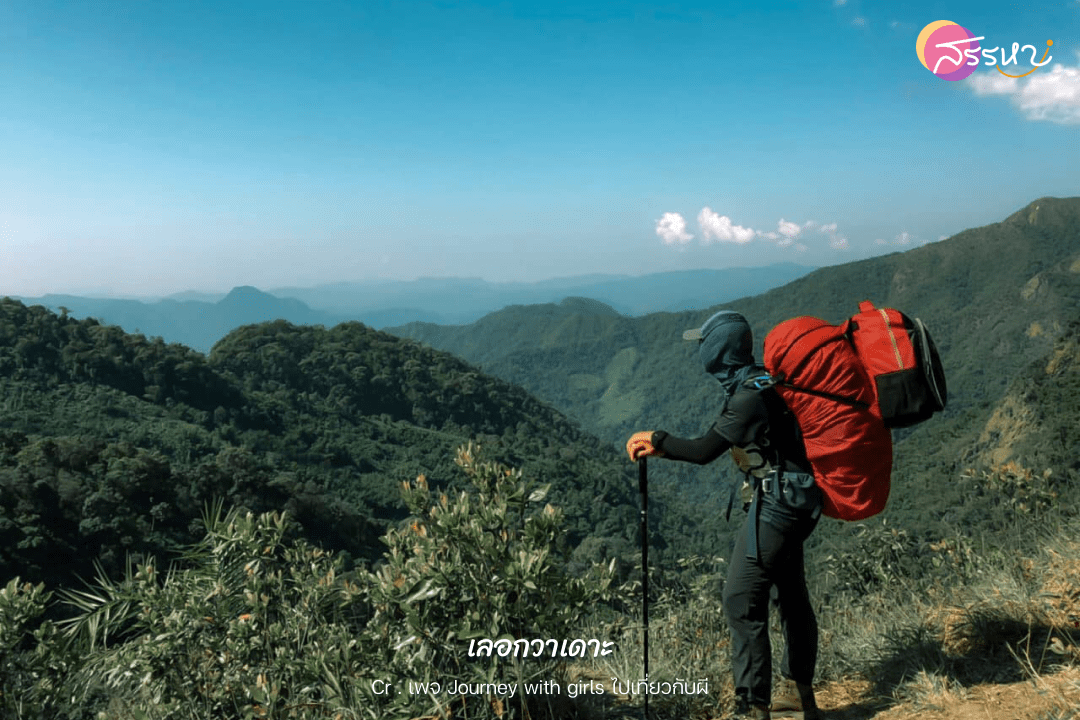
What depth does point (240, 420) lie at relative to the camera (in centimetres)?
5506

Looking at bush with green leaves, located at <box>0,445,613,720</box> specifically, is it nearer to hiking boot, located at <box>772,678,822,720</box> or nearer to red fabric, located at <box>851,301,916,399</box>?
hiking boot, located at <box>772,678,822,720</box>

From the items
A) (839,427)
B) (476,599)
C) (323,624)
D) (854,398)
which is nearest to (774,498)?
(839,427)

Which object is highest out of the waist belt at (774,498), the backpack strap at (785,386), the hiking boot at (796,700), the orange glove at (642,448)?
the backpack strap at (785,386)

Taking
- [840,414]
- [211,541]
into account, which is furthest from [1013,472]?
[211,541]

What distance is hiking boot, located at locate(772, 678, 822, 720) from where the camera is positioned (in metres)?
2.63

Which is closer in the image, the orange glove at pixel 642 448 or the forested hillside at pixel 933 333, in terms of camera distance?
the orange glove at pixel 642 448

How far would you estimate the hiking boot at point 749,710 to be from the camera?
2.54m

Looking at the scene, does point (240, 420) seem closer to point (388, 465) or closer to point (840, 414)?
point (388, 465)

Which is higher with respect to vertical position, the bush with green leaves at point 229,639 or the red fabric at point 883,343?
the red fabric at point 883,343

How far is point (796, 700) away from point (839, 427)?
3.91 ft

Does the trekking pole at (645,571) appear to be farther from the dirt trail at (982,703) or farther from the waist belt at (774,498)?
the dirt trail at (982,703)

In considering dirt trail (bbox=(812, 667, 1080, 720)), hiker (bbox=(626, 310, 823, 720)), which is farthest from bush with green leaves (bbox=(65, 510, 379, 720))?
dirt trail (bbox=(812, 667, 1080, 720))

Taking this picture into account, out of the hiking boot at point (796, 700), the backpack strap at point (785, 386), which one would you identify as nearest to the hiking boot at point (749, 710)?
the hiking boot at point (796, 700)

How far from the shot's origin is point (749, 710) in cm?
261
